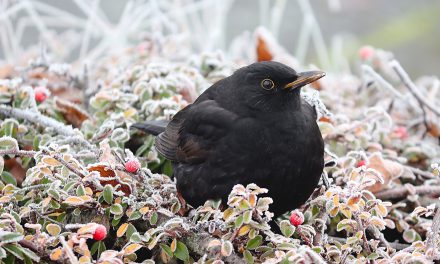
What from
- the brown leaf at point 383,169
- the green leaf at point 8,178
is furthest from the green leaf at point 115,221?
the brown leaf at point 383,169

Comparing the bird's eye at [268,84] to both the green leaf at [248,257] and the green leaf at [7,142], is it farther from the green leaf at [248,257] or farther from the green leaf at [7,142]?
the green leaf at [7,142]

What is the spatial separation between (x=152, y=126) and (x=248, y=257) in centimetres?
100

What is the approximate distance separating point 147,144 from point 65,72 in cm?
70

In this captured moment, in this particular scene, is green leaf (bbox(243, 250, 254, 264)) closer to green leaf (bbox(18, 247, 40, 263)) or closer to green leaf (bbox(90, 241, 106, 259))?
green leaf (bbox(90, 241, 106, 259))

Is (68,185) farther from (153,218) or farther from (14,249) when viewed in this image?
(14,249)

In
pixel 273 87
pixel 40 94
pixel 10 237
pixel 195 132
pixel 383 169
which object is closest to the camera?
pixel 10 237

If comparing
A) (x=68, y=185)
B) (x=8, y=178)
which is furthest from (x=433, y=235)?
(x=8, y=178)

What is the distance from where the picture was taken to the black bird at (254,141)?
2.51m

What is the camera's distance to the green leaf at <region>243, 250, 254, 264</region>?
223cm

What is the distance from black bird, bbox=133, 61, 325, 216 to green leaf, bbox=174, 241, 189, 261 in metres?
0.31

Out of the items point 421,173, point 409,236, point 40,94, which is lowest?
point 409,236

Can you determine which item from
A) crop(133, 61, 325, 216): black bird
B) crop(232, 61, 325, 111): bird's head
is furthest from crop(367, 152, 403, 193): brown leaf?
crop(232, 61, 325, 111): bird's head

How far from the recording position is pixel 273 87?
269cm

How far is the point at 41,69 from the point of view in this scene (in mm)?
3777
